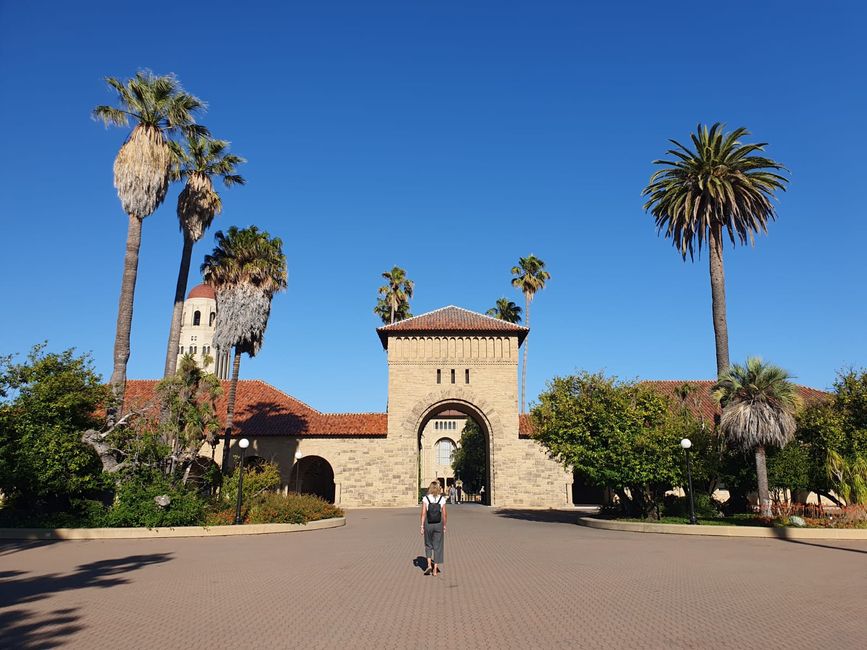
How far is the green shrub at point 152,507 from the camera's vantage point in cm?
1797

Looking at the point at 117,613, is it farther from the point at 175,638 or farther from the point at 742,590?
the point at 742,590

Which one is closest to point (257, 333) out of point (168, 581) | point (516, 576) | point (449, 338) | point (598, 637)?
point (449, 338)

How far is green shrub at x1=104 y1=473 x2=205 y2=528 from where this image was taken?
59.0ft

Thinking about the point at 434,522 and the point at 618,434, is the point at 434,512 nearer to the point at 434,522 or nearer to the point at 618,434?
the point at 434,522

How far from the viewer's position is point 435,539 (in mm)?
10859

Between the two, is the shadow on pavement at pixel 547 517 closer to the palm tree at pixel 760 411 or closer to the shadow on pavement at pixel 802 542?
the palm tree at pixel 760 411

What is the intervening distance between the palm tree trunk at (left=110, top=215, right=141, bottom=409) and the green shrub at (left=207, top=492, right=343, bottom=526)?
19.1ft

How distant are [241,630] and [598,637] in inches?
169

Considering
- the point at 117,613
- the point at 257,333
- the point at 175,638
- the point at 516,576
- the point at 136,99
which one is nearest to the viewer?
the point at 175,638

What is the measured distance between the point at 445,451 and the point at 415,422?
126ft

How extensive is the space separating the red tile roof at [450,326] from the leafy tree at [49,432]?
21868 mm

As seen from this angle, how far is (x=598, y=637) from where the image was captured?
6590mm

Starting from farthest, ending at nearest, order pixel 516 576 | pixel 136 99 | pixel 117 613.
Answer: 1. pixel 136 99
2. pixel 516 576
3. pixel 117 613

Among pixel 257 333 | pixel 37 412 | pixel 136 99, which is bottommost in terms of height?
pixel 37 412
